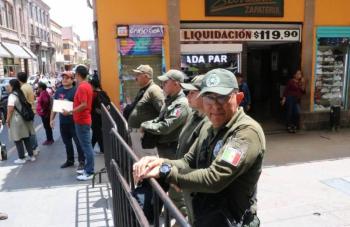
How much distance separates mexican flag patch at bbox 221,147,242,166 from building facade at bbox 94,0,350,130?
6.44 metres

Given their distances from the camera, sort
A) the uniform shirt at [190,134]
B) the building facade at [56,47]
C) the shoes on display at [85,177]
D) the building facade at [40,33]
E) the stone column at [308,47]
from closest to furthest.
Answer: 1. the uniform shirt at [190,134]
2. the shoes on display at [85,177]
3. the stone column at [308,47]
4. the building facade at [40,33]
5. the building facade at [56,47]

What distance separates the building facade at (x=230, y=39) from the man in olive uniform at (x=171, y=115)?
167 inches

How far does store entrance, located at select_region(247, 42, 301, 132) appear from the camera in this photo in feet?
32.7

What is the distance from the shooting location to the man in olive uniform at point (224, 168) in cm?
178

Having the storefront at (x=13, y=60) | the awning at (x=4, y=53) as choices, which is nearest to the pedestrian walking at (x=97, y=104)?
the awning at (x=4, y=53)

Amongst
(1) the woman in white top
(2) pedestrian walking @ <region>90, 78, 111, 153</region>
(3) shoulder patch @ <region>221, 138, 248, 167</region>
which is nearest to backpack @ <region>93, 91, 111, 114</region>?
(2) pedestrian walking @ <region>90, 78, 111, 153</region>

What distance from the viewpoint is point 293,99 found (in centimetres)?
919

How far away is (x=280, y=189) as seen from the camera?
5305 millimetres

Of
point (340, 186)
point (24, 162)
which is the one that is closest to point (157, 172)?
point (340, 186)

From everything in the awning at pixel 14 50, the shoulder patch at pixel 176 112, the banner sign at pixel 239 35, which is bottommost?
the shoulder patch at pixel 176 112

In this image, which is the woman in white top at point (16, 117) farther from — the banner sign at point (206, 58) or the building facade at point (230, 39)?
the banner sign at point (206, 58)

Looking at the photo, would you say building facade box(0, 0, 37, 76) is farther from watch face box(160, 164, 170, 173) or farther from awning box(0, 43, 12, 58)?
watch face box(160, 164, 170, 173)

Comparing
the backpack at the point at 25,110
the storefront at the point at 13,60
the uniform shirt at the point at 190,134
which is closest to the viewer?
the uniform shirt at the point at 190,134

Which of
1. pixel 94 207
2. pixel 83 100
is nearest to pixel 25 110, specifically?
pixel 83 100
